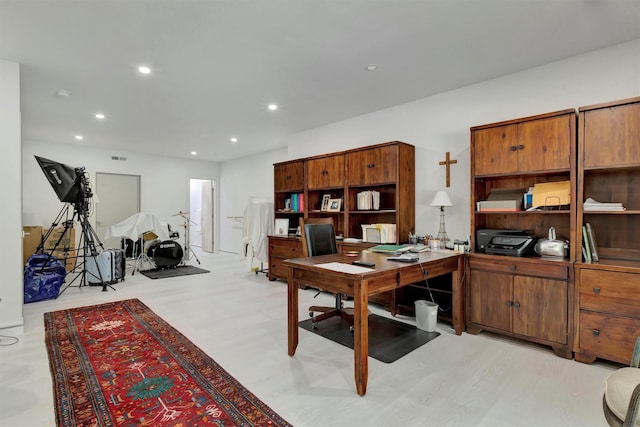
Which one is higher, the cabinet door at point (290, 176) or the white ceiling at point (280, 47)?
the white ceiling at point (280, 47)

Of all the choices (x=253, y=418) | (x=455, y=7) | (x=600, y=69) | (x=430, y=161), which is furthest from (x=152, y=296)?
(x=600, y=69)

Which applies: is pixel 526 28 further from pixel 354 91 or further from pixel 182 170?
pixel 182 170

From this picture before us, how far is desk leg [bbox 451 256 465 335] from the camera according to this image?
306 cm

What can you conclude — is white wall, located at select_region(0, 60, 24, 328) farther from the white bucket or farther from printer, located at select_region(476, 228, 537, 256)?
printer, located at select_region(476, 228, 537, 256)

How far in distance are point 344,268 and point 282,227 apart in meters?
3.30

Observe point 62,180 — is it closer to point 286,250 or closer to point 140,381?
point 286,250

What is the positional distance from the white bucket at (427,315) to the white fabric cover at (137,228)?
17.2ft

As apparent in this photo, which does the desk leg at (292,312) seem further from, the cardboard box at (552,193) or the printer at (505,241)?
the cardboard box at (552,193)

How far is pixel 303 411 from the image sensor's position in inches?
73.8

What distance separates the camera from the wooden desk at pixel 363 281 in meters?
2.02

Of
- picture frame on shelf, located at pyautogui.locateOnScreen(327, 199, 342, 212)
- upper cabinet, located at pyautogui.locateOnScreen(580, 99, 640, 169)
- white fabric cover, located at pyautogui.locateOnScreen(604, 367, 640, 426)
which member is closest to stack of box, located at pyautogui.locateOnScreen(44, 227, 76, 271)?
picture frame on shelf, located at pyautogui.locateOnScreen(327, 199, 342, 212)

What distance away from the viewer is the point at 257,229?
579 cm

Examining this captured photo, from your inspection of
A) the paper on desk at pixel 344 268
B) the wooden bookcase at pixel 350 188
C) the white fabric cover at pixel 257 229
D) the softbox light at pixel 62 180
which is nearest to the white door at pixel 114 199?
the softbox light at pixel 62 180

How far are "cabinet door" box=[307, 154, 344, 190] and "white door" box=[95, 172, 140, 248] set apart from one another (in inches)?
200
